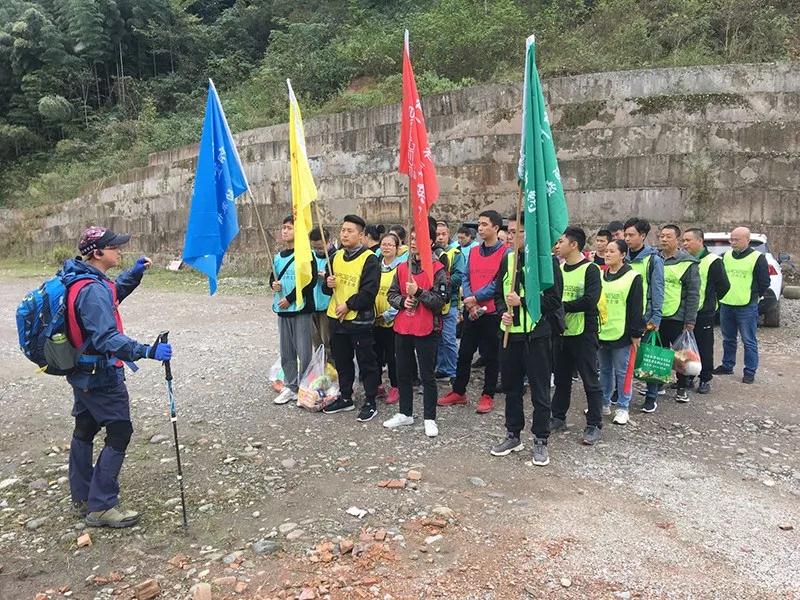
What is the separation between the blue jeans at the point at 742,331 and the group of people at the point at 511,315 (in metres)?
0.02

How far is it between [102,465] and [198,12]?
37.8m

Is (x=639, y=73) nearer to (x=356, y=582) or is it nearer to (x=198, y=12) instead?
(x=356, y=582)

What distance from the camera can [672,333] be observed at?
6.20 meters

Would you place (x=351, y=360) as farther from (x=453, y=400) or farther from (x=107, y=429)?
(x=107, y=429)

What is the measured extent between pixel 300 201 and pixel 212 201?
801mm

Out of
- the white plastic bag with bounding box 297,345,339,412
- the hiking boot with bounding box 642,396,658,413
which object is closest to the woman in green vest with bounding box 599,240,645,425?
the hiking boot with bounding box 642,396,658,413

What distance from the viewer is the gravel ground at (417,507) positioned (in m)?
3.16

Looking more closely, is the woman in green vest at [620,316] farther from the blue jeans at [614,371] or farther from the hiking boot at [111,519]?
the hiking boot at [111,519]

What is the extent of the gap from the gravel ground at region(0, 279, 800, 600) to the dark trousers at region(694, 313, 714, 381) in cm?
35

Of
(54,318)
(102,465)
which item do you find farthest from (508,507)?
(54,318)

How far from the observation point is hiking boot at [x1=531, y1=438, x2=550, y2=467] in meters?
4.53

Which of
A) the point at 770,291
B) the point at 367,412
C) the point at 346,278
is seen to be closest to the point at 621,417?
the point at 367,412

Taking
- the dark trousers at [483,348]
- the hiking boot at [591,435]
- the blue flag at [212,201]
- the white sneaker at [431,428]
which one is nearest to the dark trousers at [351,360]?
the white sneaker at [431,428]

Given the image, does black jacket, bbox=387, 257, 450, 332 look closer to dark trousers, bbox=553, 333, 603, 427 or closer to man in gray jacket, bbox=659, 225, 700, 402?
dark trousers, bbox=553, 333, 603, 427
